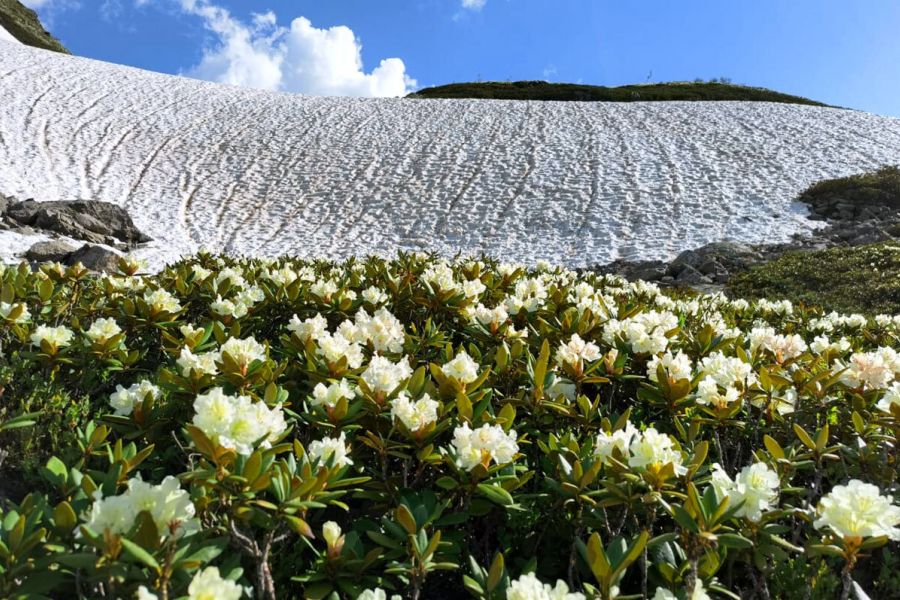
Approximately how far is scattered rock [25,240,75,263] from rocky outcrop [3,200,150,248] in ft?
5.26

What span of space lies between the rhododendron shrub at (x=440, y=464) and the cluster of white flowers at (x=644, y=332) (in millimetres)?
14

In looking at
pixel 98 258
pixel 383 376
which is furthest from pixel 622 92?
pixel 383 376

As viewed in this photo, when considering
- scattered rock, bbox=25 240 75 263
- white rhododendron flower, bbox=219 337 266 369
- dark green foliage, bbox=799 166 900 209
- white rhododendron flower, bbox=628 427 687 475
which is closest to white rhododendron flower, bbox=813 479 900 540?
white rhododendron flower, bbox=628 427 687 475

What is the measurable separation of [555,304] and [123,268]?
3.22 meters

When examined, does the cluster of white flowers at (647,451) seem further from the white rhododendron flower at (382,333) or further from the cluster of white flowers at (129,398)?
the cluster of white flowers at (129,398)

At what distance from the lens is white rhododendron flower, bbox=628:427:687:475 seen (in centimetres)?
157

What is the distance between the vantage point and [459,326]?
12.1 feet

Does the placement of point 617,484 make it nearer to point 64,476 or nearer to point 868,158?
point 64,476

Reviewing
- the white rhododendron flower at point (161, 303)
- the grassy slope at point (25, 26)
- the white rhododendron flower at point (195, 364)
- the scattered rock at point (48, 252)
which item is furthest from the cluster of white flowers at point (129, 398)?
the grassy slope at point (25, 26)

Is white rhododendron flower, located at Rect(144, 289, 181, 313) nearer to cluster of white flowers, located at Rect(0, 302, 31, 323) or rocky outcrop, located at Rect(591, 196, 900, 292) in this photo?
cluster of white flowers, located at Rect(0, 302, 31, 323)

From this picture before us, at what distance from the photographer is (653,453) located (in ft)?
5.17

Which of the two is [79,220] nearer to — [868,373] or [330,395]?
[330,395]

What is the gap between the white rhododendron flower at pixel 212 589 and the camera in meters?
1.07

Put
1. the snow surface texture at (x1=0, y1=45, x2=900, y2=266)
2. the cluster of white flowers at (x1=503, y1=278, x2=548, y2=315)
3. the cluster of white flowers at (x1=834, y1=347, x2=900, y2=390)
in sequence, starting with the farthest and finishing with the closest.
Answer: the snow surface texture at (x1=0, y1=45, x2=900, y2=266)
the cluster of white flowers at (x1=503, y1=278, x2=548, y2=315)
the cluster of white flowers at (x1=834, y1=347, x2=900, y2=390)
